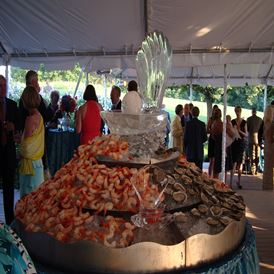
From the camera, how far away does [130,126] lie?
2.01m

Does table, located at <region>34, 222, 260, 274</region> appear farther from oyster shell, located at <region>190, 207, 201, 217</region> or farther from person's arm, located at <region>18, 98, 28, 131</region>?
person's arm, located at <region>18, 98, 28, 131</region>

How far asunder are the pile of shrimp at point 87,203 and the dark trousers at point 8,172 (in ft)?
6.88

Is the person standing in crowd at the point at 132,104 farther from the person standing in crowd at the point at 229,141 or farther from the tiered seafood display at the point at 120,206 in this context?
the person standing in crowd at the point at 229,141

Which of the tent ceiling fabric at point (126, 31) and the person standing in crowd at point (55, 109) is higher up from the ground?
the tent ceiling fabric at point (126, 31)

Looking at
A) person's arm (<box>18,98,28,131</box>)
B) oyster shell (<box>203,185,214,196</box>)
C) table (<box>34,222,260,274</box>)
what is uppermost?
person's arm (<box>18,98,28,131</box>)

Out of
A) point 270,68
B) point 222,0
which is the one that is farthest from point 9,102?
point 270,68

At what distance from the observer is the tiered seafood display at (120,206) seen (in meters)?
1.60

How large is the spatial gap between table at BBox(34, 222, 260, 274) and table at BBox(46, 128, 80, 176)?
4367mm

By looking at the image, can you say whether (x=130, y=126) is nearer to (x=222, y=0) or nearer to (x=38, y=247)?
(x=38, y=247)

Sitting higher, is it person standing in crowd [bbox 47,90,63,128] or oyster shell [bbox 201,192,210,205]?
Result: person standing in crowd [bbox 47,90,63,128]

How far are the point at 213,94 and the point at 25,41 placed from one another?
1160cm

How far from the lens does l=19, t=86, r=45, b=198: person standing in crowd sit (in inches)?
154

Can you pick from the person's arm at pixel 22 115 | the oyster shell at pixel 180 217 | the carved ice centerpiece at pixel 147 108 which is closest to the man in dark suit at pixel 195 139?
the person's arm at pixel 22 115

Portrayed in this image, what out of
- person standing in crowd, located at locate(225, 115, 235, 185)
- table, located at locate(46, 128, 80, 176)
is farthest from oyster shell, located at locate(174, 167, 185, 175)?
person standing in crowd, located at locate(225, 115, 235, 185)
